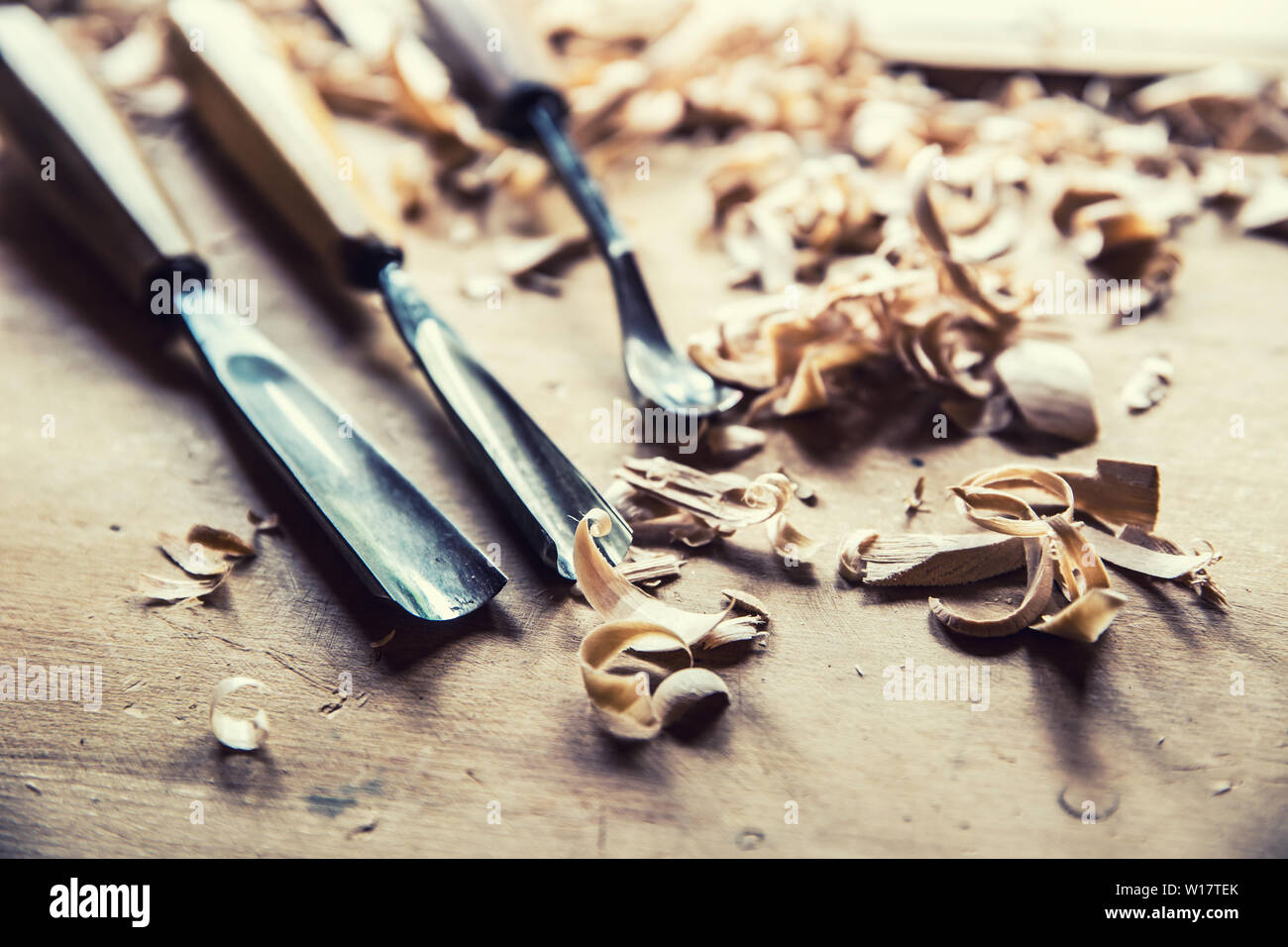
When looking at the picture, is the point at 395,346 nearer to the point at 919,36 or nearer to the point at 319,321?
the point at 319,321

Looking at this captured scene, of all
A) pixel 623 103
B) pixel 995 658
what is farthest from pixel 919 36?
pixel 995 658

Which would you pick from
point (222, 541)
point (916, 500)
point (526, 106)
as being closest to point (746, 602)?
point (916, 500)

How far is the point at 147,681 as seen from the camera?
0.68 metres

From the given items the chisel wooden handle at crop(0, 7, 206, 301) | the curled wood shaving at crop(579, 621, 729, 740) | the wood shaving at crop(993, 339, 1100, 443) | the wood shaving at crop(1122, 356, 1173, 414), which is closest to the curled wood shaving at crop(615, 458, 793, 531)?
the curled wood shaving at crop(579, 621, 729, 740)

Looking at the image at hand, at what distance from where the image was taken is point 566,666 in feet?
2.25

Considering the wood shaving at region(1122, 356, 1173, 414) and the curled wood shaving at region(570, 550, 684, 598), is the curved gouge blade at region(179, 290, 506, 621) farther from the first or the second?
the wood shaving at region(1122, 356, 1173, 414)
